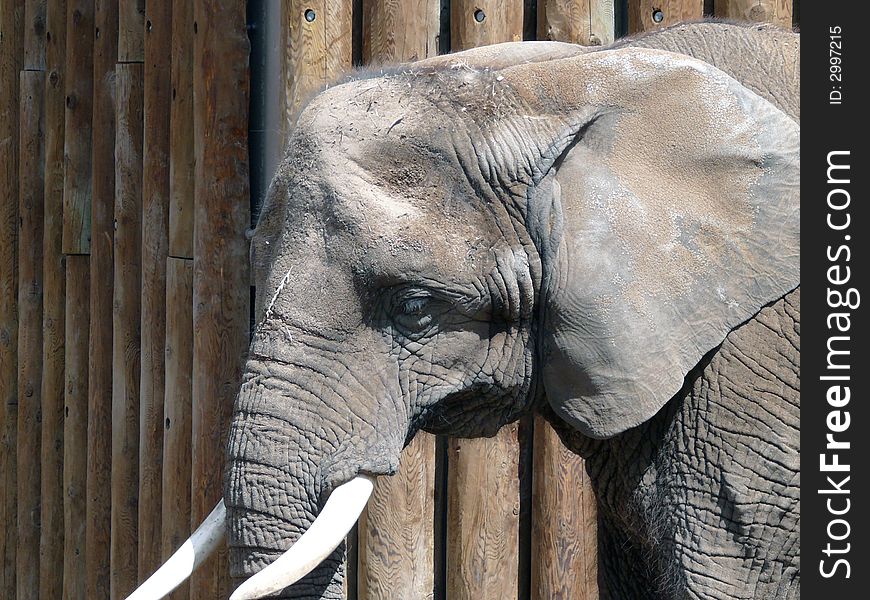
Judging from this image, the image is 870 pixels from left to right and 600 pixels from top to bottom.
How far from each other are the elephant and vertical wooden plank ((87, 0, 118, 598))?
9.29ft

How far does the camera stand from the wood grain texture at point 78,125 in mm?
5562

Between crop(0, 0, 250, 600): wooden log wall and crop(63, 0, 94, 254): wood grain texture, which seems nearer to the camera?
crop(0, 0, 250, 600): wooden log wall

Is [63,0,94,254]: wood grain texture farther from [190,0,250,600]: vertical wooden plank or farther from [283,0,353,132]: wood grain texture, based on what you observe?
[283,0,353,132]: wood grain texture

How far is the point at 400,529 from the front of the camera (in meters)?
4.20

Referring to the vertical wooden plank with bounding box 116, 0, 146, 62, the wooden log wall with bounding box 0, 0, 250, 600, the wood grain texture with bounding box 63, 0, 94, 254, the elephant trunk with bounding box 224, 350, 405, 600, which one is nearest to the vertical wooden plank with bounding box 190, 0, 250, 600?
the wooden log wall with bounding box 0, 0, 250, 600

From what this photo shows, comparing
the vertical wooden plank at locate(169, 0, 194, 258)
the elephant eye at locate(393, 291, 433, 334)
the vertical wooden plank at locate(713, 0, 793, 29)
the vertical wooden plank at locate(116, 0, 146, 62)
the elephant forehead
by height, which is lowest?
the elephant eye at locate(393, 291, 433, 334)

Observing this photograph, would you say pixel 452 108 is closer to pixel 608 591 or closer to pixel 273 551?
pixel 273 551

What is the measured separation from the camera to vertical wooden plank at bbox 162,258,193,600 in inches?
185

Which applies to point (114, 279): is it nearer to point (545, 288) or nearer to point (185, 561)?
point (185, 561)

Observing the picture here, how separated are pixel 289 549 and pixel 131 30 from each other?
3.25 metres

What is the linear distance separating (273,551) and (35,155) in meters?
3.92

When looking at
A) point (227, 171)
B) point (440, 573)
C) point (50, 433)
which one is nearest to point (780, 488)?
point (440, 573)

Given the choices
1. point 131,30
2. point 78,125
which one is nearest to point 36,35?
point 78,125

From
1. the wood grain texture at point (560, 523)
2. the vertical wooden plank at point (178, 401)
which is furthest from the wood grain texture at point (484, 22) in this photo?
the vertical wooden plank at point (178, 401)
